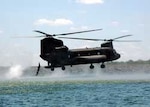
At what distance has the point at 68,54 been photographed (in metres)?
107

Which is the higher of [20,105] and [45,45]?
[45,45]

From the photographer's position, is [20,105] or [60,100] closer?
[20,105]

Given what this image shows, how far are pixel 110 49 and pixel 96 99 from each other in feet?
A: 58.7

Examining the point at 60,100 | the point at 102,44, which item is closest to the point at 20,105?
the point at 60,100

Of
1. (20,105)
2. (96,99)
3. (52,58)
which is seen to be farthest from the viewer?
(96,99)

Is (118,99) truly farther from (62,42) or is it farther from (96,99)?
(62,42)

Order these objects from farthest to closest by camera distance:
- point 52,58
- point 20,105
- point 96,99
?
point 96,99 → point 20,105 → point 52,58

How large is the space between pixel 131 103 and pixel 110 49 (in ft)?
40.4

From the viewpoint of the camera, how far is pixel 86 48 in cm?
10812

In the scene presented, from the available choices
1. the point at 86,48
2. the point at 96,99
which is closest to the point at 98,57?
the point at 86,48

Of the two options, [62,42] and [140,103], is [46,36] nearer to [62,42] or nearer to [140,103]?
A: [62,42]

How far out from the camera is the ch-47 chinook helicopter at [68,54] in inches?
4151

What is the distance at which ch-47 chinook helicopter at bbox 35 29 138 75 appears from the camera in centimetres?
10544

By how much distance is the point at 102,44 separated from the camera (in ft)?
368
